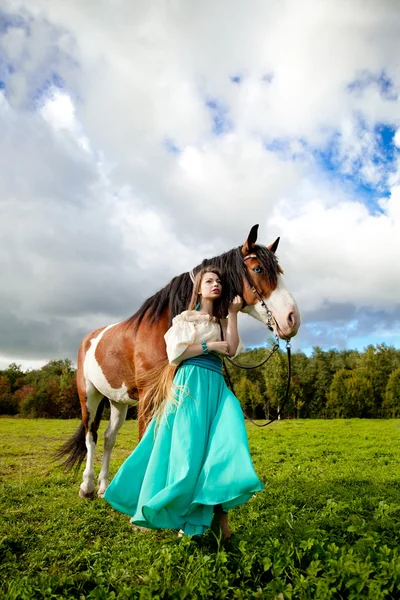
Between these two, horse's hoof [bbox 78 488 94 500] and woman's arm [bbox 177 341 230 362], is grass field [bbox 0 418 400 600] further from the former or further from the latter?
woman's arm [bbox 177 341 230 362]

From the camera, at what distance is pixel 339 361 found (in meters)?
60.3

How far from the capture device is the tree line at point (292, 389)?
38156mm

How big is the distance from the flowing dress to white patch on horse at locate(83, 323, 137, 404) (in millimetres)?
2015

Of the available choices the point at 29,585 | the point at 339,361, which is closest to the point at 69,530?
the point at 29,585

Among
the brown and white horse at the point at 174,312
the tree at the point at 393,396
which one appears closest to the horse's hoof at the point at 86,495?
the brown and white horse at the point at 174,312

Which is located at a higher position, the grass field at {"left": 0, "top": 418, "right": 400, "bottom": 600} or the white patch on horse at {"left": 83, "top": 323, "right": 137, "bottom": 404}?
the white patch on horse at {"left": 83, "top": 323, "right": 137, "bottom": 404}

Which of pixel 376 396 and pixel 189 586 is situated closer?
pixel 189 586

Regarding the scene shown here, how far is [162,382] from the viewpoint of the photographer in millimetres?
3980

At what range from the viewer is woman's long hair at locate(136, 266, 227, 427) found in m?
3.79

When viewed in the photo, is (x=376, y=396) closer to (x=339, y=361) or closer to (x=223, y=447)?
(x=339, y=361)

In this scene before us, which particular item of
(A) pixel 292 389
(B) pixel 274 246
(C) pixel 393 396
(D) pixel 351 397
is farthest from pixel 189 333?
(C) pixel 393 396

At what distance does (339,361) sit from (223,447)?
6070 centimetres

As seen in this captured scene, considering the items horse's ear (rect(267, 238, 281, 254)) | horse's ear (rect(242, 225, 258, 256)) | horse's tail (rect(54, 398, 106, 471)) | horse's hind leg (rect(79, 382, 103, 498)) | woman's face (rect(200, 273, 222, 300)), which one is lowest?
horse's tail (rect(54, 398, 106, 471))

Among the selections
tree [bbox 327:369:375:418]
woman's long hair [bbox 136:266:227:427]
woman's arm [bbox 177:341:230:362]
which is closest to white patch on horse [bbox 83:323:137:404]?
woman's long hair [bbox 136:266:227:427]
